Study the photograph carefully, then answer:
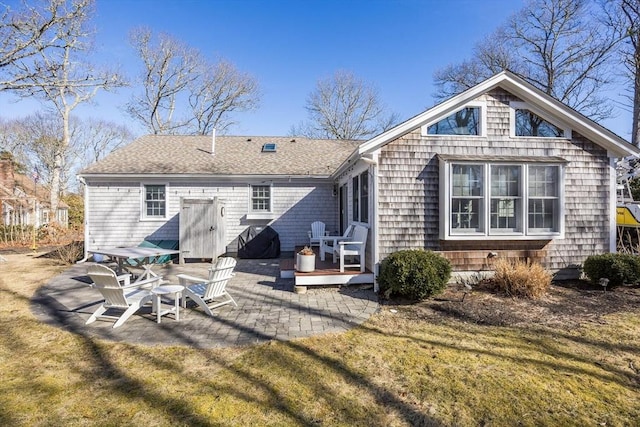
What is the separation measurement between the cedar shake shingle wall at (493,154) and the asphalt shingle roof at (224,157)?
521cm

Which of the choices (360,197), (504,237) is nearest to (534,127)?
(504,237)

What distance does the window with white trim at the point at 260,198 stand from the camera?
39.6ft

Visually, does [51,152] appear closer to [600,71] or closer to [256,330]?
[256,330]

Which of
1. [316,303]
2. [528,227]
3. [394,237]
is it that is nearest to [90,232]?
[316,303]

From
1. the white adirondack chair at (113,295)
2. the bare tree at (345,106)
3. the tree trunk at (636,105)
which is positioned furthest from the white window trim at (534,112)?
the bare tree at (345,106)

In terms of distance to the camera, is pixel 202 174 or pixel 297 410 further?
pixel 202 174

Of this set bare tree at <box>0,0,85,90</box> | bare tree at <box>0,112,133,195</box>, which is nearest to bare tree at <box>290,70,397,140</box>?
bare tree at <box>0,0,85,90</box>

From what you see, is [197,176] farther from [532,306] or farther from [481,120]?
[532,306]

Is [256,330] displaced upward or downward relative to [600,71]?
downward

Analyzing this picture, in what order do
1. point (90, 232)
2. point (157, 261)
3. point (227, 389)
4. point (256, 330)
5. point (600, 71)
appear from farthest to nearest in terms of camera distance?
point (600, 71) < point (90, 232) < point (157, 261) < point (256, 330) < point (227, 389)

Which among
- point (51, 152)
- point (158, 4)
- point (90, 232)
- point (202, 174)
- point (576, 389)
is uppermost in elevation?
point (158, 4)

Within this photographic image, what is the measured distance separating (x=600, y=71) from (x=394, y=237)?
1947cm

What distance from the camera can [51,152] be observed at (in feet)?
83.4

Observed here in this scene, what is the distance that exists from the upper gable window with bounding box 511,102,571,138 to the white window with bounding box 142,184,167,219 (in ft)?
35.9
